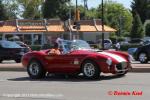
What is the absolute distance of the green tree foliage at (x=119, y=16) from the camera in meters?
121

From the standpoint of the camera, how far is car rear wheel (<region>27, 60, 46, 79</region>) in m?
18.5

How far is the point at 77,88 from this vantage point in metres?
14.7

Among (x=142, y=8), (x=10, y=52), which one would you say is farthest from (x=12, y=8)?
(x=10, y=52)

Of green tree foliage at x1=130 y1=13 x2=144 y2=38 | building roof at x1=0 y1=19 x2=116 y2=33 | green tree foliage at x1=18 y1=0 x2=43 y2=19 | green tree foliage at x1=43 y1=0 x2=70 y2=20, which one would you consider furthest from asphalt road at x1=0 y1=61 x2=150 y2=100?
green tree foliage at x1=18 y1=0 x2=43 y2=19

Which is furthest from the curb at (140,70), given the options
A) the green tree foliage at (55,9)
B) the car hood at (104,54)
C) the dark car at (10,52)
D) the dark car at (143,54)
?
the green tree foliage at (55,9)

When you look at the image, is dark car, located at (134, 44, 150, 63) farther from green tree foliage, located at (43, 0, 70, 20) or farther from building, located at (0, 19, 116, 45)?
green tree foliage, located at (43, 0, 70, 20)

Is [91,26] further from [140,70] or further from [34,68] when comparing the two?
[34,68]

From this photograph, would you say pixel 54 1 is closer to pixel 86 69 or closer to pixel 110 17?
pixel 110 17

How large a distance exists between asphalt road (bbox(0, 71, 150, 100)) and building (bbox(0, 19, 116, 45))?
186 ft

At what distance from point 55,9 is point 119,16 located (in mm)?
25469

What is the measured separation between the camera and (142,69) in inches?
792

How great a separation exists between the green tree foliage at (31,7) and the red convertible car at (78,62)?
9956cm

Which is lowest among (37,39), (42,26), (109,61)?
(37,39)

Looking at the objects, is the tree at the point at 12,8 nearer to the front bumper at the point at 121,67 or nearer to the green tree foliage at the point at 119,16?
the green tree foliage at the point at 119,16
